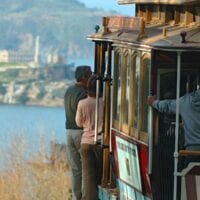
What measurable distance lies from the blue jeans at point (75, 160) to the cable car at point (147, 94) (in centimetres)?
58

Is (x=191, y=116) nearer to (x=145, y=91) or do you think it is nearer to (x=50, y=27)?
(x=145, y=91)

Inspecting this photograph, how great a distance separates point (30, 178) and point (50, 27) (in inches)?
5736

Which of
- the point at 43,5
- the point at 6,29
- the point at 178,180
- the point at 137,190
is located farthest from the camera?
the point at 43,5

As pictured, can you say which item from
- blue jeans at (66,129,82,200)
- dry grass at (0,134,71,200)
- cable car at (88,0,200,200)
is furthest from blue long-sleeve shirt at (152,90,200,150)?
dry grass at (0,134,71,200)

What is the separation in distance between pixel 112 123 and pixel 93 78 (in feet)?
2.04

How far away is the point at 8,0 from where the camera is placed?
193375mm

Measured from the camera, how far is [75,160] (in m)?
15.1

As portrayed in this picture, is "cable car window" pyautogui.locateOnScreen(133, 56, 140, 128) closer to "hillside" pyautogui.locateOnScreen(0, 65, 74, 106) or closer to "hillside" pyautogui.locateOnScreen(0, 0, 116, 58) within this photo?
"hillside" pyautogui.locateOnScreen(0, 65, 74, 106)

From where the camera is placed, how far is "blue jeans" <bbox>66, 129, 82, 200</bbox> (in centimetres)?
1486

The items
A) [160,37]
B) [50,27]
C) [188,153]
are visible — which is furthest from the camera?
[50,27]

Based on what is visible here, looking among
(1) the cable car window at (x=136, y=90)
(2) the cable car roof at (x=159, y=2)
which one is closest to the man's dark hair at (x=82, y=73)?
(2) the cable car roof at (x=159, y=2)

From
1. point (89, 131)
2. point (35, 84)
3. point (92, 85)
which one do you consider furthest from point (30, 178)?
point (35, 84)

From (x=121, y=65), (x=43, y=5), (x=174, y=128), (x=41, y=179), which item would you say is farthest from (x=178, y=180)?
(x=43, y=5)

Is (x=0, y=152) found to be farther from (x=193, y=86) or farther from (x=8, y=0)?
(x=8, y=0)
